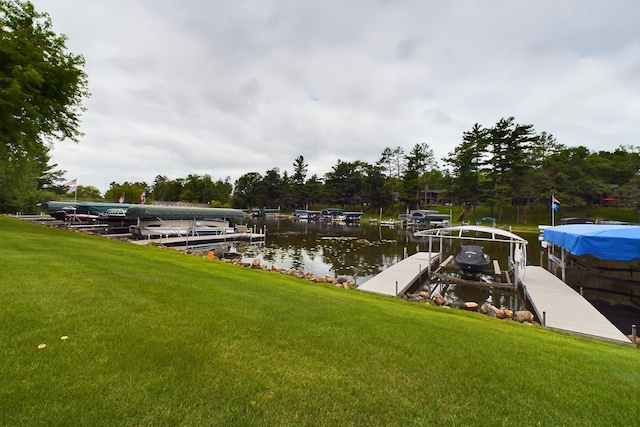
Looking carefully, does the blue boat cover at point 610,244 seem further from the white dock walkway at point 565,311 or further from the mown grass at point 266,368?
the mown grass at point 266,368

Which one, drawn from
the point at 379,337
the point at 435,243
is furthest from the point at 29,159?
the point at 435,243

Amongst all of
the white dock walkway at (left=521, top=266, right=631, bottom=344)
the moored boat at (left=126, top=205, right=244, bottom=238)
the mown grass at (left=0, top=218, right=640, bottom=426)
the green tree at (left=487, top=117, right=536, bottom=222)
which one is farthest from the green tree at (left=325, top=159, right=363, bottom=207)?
the mown grass at (left=0, top=218, right=640, bottom=426)

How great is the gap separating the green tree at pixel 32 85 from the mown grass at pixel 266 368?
1053 centimetres

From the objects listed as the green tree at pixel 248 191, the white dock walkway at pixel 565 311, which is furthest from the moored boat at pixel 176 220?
the green tree at pixel 248 191

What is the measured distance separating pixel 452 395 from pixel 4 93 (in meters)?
15.9

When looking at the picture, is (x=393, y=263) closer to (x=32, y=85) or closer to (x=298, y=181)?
(x=32, y=85)

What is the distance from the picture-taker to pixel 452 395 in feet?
9.66

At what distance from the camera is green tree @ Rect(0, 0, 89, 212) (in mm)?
11508

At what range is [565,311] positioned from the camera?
8992mm

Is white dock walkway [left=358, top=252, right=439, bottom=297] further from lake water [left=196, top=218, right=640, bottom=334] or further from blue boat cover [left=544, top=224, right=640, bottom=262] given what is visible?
blue boat cover [left=544, top=224, right=640, bottom=262]

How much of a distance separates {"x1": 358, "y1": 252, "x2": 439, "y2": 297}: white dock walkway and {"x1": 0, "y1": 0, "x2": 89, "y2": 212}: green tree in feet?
48.7

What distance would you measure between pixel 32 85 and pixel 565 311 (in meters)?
21.4

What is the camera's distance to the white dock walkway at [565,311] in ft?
24.6

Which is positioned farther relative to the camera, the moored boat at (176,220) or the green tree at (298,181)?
the green tree at (298,181)
